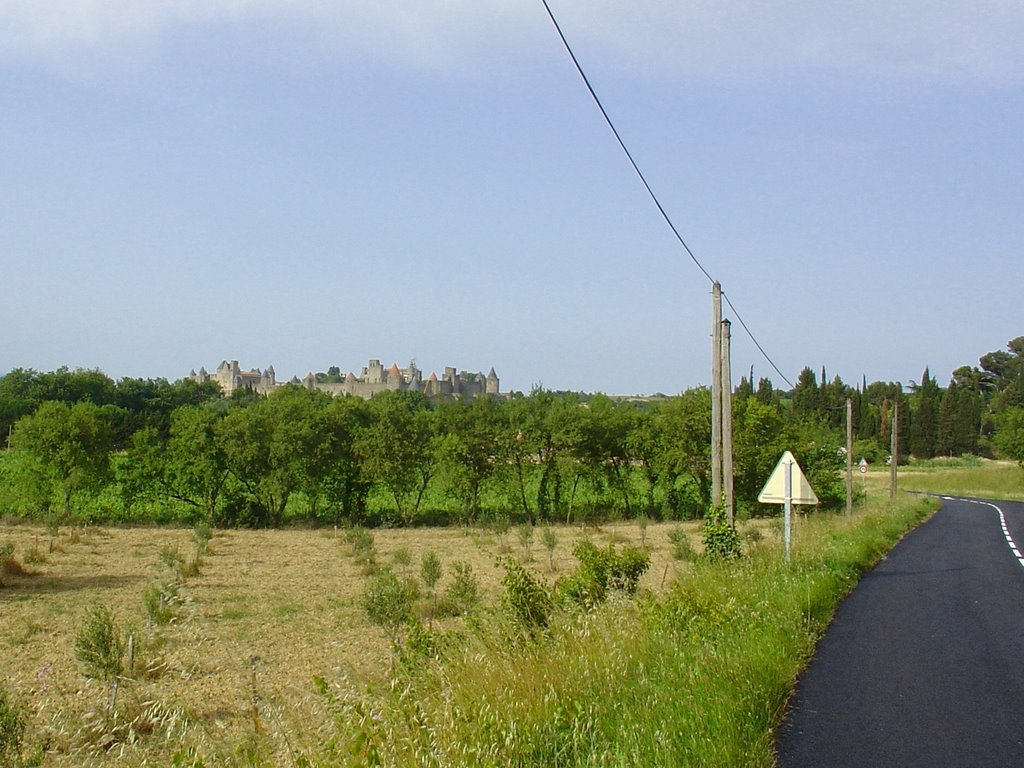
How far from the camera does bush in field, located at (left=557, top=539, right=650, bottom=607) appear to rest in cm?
1147

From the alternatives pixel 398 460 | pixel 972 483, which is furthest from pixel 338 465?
pixel 972 483

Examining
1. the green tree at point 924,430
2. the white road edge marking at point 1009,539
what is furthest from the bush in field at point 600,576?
the green tree at point 924,430

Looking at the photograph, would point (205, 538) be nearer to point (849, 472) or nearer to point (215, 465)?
point (215, 465)

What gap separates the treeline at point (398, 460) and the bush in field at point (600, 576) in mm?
34224

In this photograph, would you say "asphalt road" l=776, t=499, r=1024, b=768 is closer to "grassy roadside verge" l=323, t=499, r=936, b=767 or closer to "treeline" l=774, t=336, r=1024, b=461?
"grassy roadside verge" l=323, t=499, r=936, b=767

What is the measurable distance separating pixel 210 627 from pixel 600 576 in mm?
7669

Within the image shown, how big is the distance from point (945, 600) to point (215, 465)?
3797 cm

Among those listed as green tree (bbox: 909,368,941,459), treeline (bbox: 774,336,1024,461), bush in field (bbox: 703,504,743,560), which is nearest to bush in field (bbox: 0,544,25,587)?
bush in field (bbox: 703,504,743,560)

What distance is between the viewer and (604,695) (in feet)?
21.0

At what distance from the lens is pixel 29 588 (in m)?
22.0

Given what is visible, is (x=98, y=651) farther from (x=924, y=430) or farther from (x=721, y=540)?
(x=924, y=430)

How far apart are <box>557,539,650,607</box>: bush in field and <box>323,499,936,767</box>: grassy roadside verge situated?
1514mm

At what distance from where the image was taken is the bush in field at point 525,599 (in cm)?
1035

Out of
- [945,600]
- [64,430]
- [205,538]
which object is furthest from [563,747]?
[64,430]
